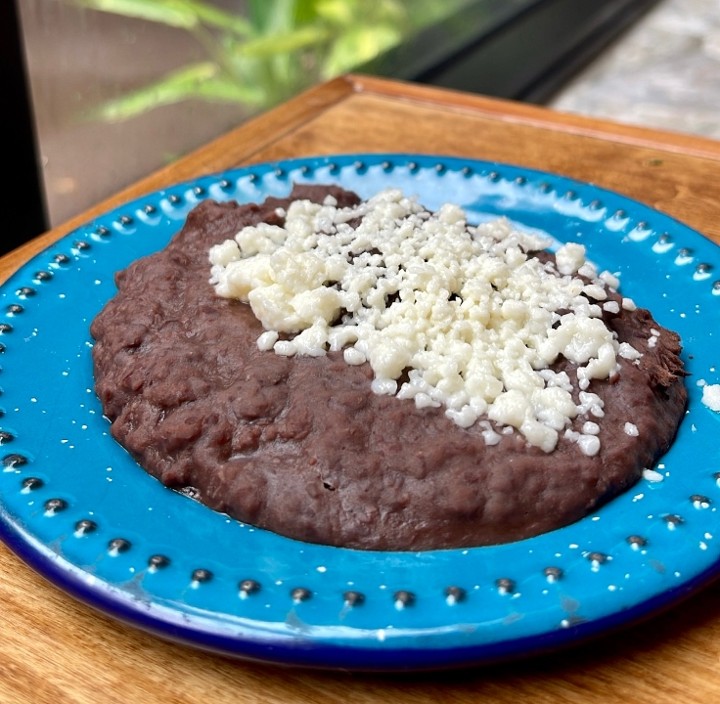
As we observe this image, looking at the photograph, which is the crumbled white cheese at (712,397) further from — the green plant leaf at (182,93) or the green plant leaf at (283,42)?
the green plant leaf at (283,42)

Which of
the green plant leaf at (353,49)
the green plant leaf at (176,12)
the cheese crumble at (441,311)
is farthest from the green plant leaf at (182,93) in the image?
the cheese crumble at (441,311)

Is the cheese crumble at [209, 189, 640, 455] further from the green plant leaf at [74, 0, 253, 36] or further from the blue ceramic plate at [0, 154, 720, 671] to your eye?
the green plant leaf at [74, 0, 253, 36]

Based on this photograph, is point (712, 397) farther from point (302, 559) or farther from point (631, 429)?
point (302, 559)

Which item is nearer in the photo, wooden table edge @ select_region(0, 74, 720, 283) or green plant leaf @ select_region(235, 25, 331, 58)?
wooden table edge @ select_region(0, 74, 720, 283)

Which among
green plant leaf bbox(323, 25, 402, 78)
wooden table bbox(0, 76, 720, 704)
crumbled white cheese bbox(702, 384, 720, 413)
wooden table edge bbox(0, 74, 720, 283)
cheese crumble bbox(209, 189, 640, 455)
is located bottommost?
green plant leaf bbox(323, 25, 402, 78)

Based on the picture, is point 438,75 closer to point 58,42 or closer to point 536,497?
point 58,42

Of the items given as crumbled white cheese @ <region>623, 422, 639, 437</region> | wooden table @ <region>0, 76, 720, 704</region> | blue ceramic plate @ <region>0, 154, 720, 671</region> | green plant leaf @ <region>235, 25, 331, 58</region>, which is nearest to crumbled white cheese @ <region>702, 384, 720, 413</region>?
blue ceramic plate @ <region>0, 154, 720, 671</region>
